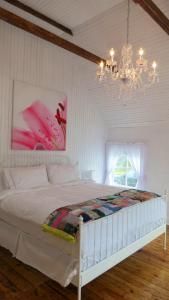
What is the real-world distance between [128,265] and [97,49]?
11.1ft

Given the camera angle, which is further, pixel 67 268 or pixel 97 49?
pixel 97 49

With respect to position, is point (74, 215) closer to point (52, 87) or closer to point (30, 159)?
point (30, 159)

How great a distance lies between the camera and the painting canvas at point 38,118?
3738 mm

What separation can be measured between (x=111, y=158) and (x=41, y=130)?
1956 millimetres

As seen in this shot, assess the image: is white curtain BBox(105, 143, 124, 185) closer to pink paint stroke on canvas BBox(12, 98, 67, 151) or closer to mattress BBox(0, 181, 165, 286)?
pink paint stroke on canvas BBox(12, 98, 67, 151)

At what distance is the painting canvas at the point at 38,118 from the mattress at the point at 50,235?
985 mm

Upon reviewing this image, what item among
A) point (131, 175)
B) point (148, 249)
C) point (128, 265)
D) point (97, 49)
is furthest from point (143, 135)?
point (128, 265)

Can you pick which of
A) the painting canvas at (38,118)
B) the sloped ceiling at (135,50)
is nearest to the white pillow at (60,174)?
the painting canvas at (38,118)

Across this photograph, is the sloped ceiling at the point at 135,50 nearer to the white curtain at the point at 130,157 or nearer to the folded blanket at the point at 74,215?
the white curtain at the point at 130,157

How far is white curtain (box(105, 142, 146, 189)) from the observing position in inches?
186

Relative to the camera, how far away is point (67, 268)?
2.01 metres

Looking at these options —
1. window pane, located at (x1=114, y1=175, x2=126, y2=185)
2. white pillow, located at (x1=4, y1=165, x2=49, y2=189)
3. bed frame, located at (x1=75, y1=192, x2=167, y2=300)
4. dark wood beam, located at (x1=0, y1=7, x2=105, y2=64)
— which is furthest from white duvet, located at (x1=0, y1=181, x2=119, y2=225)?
dark wood beam, located at (x1=0, y1=7, x2=105, y2=64)

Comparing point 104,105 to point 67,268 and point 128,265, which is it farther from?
point 67,268

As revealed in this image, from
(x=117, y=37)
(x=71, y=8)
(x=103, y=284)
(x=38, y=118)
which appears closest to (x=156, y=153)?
(x=117, y=37)
